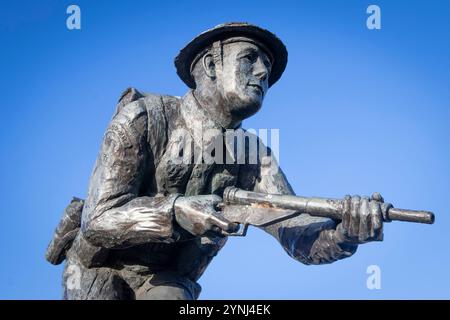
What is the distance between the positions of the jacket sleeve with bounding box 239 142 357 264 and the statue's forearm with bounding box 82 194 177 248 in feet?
4.15

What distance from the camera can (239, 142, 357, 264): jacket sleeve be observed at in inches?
269

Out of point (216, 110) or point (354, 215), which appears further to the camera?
point (216, 110)

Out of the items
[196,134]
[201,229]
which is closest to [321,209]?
[201,229]

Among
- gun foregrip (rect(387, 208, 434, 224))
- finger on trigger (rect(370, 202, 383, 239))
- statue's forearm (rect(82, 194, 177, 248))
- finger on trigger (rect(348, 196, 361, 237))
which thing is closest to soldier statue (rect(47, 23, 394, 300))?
statue's forearm (rect(82, 194, 177, 248))

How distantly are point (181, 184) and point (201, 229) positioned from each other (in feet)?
2.83

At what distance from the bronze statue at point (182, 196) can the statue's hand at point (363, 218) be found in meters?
0.03

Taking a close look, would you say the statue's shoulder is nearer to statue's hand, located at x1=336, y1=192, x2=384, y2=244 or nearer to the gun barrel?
the gun barrel

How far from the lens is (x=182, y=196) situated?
6.62 metres

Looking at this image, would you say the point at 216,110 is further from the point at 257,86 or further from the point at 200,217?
the point at 200,217

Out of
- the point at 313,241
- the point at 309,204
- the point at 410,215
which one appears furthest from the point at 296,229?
the point at 410,215

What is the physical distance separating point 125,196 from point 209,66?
4.94 ft
